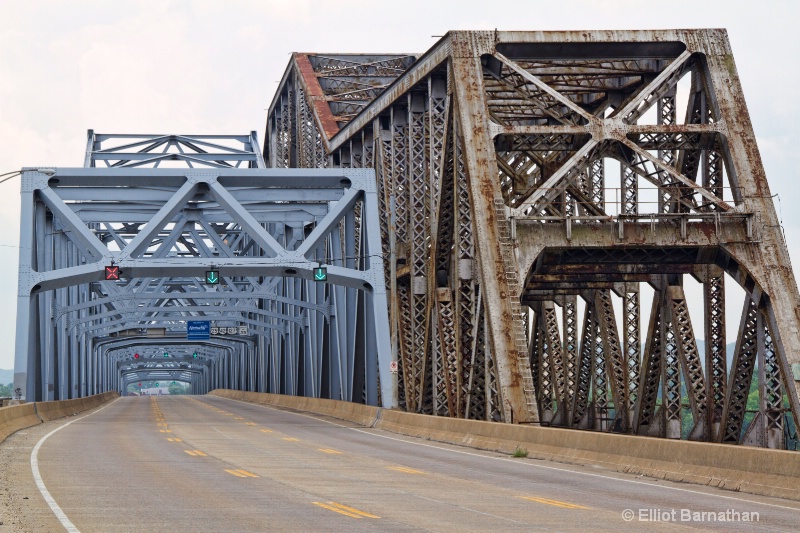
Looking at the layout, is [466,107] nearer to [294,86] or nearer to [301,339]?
[301,339]

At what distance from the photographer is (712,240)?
28.9m

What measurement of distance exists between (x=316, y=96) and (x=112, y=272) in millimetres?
21699

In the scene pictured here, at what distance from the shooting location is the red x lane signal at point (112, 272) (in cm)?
3878

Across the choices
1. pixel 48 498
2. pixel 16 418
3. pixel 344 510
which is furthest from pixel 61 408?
pixel 344 510

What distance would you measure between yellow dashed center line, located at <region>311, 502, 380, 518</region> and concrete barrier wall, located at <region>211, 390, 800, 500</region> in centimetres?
554

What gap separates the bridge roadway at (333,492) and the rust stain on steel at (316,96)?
2948 centimetres

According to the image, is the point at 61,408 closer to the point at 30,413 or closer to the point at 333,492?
the point at 30,413

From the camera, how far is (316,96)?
58656 millimetres

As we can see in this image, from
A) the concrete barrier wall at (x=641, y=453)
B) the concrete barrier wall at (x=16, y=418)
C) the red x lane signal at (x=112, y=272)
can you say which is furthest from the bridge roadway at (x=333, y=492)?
the red x lane signal at (x=112, y=272)

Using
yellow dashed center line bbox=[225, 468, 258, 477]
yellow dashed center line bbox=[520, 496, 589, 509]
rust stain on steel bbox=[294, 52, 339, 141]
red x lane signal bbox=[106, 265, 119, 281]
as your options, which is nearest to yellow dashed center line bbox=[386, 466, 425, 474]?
yellow dashed center line bbox=[225, 468, 258, 477]

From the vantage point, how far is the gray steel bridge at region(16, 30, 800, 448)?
28.8 m

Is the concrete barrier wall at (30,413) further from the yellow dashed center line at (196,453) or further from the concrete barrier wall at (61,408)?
the yellow dashed center line at (196,453)

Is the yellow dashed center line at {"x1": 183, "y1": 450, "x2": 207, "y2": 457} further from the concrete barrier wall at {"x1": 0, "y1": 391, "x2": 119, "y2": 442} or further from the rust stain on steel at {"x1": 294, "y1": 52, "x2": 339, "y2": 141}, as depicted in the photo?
the rust stain on steel at {"x1": 294, "y1": 52, "x2": 339, "y2": 141}

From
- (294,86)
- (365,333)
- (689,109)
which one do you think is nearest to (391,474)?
(689,109)
